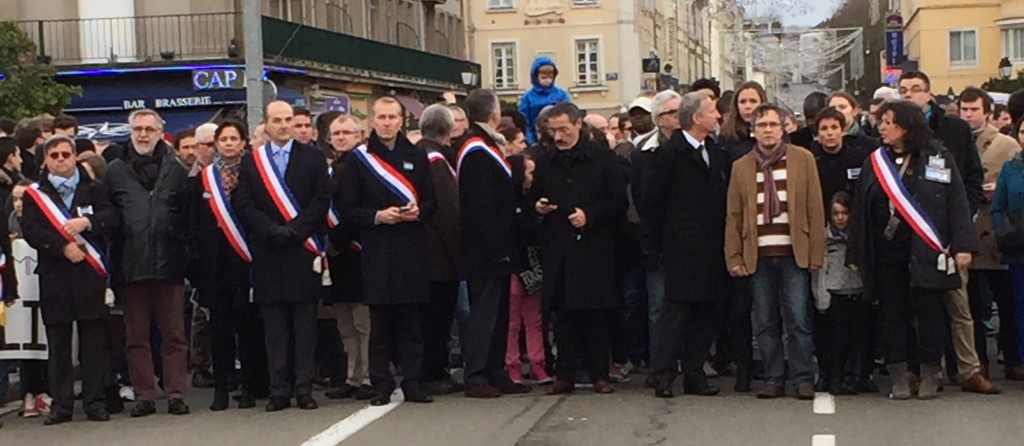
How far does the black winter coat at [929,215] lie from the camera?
11953mm

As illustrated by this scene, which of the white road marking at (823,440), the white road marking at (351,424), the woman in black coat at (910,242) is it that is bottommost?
the white road marking at (823,440)

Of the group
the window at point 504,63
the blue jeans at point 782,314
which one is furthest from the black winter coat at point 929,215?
the window at point 504,63

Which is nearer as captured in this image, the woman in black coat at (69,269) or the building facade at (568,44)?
the woman in black coat at (69,269)

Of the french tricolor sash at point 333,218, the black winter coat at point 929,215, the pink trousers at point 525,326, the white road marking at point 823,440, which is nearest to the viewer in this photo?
the white road marking at point 823,440

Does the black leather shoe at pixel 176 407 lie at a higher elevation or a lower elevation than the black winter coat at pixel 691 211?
lower

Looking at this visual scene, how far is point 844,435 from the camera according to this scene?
1068cm

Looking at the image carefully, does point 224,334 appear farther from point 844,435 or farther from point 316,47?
point 316,47

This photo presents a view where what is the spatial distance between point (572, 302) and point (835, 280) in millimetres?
1875

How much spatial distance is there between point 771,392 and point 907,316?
1087 mm

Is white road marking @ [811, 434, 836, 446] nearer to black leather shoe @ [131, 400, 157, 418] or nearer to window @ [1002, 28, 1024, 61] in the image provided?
black leather shoe @ [131, 400, 157, 418]

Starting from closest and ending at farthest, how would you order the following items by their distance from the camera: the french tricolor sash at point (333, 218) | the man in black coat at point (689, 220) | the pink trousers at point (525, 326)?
the man in black coat at point (689, 220), the french tricolor sash at point (333, 218), the pink trousers at point (525, 326)

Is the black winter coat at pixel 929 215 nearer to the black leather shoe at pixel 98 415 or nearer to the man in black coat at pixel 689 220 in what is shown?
the man in black coat at pixel 689 220

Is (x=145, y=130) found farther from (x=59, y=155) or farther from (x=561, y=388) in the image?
(x=561, y=388)

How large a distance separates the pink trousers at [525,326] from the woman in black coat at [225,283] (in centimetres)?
187
